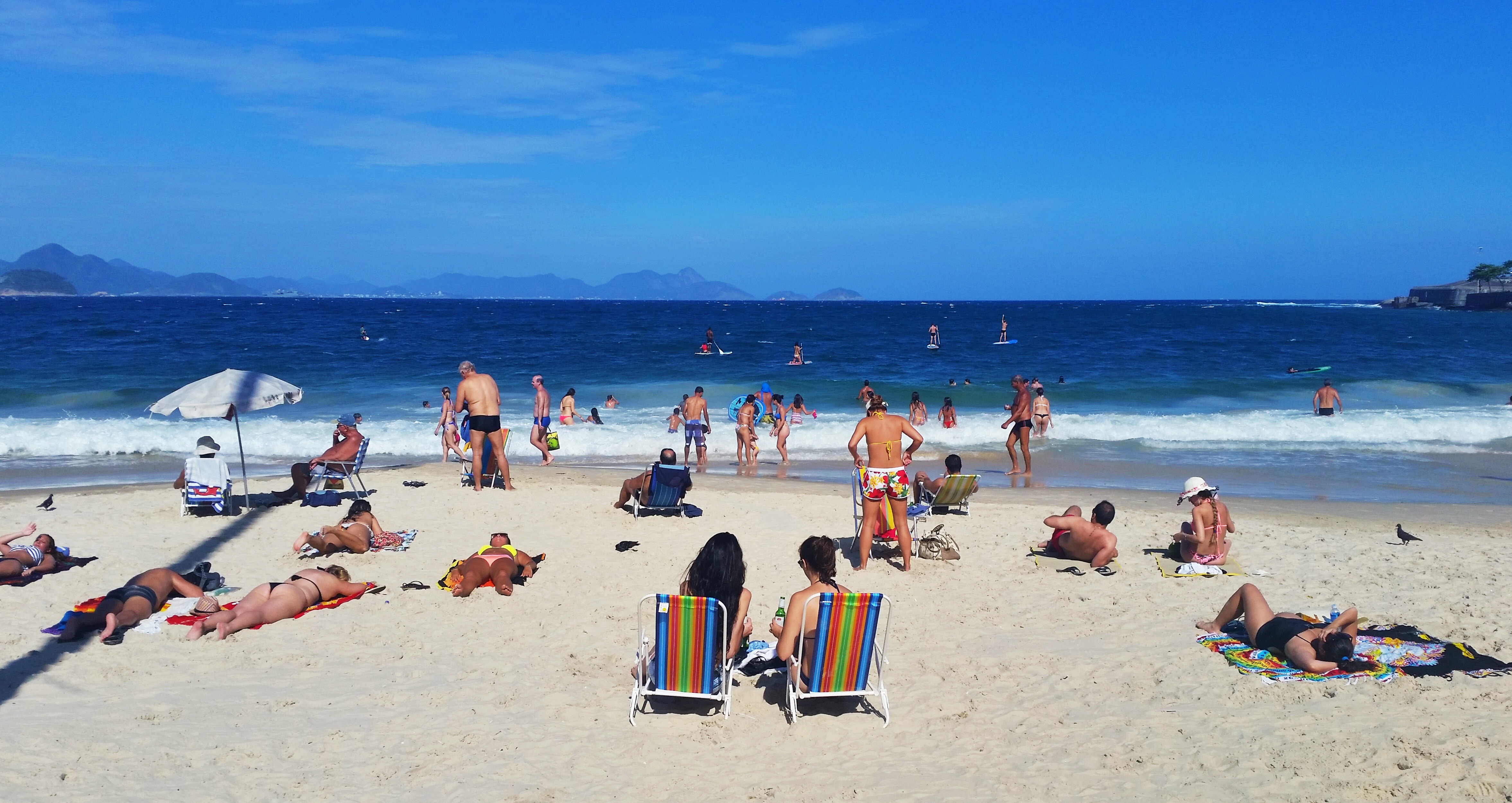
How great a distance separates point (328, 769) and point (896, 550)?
4.99 m

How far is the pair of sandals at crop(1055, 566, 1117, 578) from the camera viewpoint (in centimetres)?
750

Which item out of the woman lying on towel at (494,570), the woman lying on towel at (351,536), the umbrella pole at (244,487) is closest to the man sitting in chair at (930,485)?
the woman lying on towel at (494,570)

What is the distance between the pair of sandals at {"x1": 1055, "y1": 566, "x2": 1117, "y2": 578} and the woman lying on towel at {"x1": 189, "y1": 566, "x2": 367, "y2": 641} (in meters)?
5.50

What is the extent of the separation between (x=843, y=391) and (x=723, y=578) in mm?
22728

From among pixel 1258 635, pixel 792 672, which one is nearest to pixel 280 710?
pixel 792 672

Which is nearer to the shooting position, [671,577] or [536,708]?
[536,708]

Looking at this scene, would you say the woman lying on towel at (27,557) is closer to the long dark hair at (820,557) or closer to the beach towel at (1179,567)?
the long dark hair at (820,557)

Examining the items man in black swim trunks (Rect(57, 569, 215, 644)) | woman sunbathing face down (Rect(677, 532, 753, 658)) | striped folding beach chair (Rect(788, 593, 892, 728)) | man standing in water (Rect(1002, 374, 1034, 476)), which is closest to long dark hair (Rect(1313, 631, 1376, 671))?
striped folding beach chair (Rect(788, 593, 892, 728))

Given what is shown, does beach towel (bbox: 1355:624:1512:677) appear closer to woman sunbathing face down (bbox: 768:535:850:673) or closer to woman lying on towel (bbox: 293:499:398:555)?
woman sunbathing face down (bbox: 768:535:850:673)

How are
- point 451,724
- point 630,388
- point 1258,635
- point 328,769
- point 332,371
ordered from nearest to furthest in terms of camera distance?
1. point 328,769
2. point 451,724
3. point 1258,635
4. point 630,388
5. point 332,371

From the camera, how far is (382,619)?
20.9 ft

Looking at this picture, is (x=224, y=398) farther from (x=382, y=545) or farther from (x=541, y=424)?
(x=541, y=424)

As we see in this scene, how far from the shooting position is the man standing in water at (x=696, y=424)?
47.9ft

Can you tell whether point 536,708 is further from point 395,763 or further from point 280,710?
point 280,710
